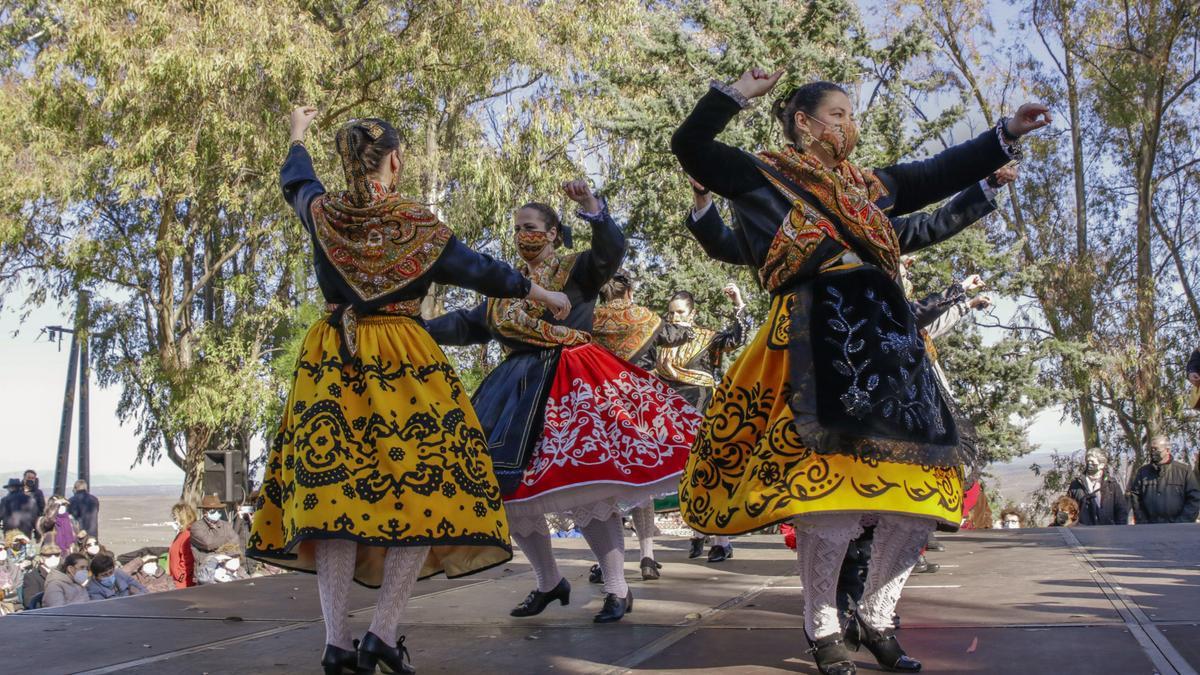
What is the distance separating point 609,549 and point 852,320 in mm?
1800

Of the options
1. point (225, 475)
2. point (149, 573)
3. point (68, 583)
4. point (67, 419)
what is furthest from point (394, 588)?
point (67, 419)

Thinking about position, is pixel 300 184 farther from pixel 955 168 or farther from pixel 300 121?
pixel 955 168

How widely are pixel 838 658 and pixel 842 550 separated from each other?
287 millimetres

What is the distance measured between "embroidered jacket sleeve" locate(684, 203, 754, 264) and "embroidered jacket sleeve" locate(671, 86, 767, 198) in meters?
0.32

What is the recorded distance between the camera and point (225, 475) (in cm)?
1504

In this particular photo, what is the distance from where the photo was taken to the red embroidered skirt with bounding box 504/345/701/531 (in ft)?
15.4

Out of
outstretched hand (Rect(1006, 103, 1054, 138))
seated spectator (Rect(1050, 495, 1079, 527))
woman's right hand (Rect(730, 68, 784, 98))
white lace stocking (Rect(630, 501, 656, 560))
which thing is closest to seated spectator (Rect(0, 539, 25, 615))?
white lace stocking (Rect(630, 501, 656, 560))

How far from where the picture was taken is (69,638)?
14.5 feet

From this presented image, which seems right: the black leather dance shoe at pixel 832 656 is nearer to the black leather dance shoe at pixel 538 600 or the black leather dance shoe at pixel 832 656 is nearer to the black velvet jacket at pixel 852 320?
the black velvet jacket at pixel 852 320

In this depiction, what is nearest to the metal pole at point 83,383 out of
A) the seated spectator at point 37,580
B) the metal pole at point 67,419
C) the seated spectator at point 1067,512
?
the metal pole at point 67,419

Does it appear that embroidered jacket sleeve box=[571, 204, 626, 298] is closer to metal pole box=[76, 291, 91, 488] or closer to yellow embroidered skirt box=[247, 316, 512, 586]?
yellow embroidered skirt box=[247, 316, 512, 586]

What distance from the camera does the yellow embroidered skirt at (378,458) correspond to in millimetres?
3447

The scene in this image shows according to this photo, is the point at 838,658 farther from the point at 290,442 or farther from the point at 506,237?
the point at 506,237

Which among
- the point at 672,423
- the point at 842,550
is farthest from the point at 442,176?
the point at 842,550
